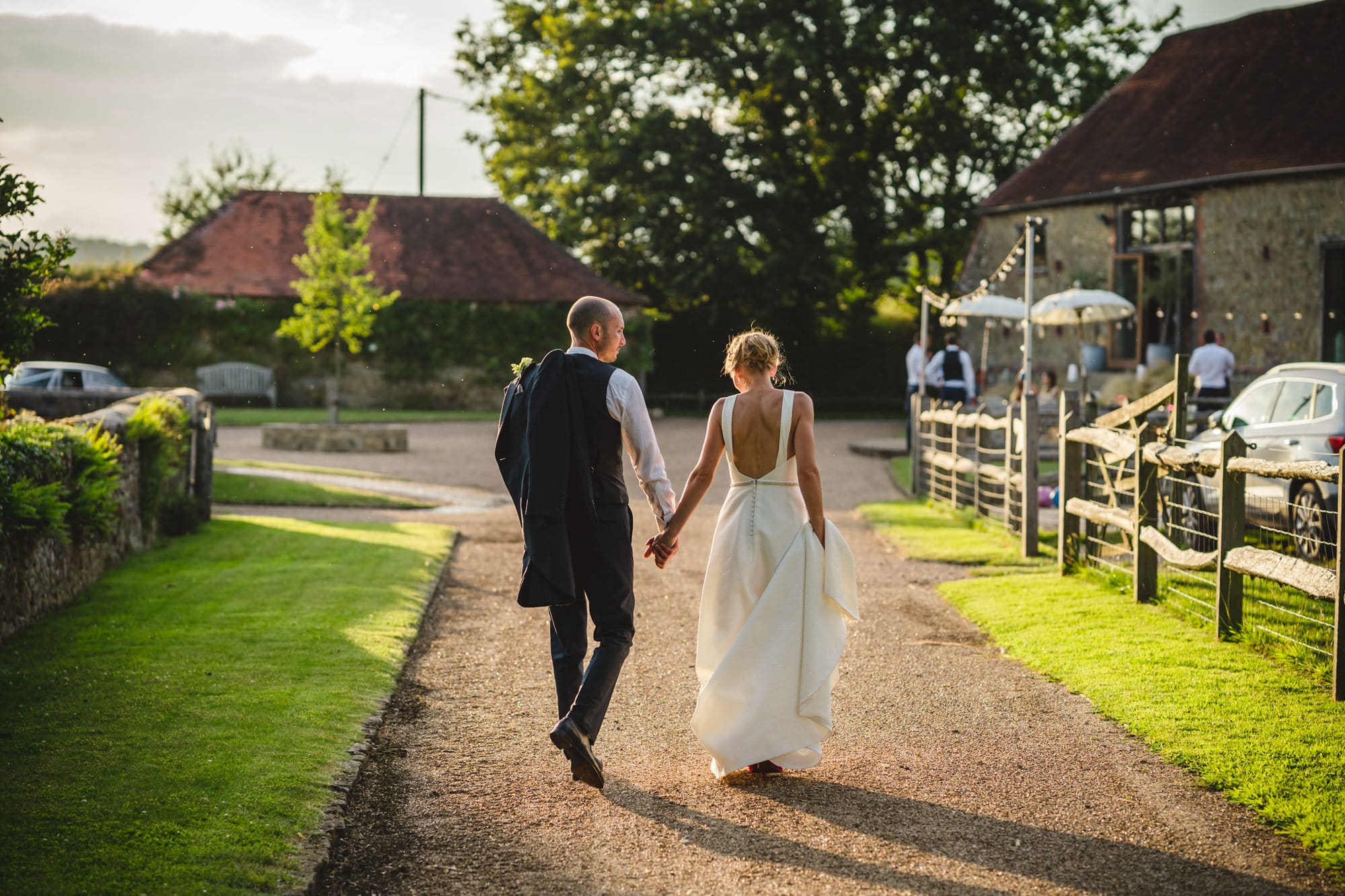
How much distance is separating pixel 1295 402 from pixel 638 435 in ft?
29.7

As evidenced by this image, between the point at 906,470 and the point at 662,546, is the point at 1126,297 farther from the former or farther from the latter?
the point at 662,546

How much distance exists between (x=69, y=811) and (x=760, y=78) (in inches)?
1378

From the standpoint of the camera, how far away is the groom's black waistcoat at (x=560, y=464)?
5.09 metres

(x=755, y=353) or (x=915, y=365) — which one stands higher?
(x=915, y=365)

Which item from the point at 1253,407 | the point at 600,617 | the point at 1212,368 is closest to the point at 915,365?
the point at 1212,368

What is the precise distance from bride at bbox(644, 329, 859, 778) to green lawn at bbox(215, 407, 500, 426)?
90.4 ft

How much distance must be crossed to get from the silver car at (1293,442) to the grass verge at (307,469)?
12.0 metres

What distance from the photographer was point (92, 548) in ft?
31.7

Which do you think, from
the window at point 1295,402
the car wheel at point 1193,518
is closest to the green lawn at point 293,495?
the car wheel at point 1193,518

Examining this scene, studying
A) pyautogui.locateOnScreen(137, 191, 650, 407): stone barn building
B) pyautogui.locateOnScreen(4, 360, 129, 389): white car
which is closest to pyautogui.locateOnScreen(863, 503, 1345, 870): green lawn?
pyautogui.locateOnScreen(4, 360, 129, 389): white car

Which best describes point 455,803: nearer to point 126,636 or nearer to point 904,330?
point 126,636

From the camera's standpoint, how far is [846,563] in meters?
5.43

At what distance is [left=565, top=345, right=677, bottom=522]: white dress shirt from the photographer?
17.0 ft

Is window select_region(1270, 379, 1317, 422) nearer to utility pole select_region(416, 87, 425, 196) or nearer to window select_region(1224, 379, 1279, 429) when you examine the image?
window select_region(1224, 379, 1279, 429)
